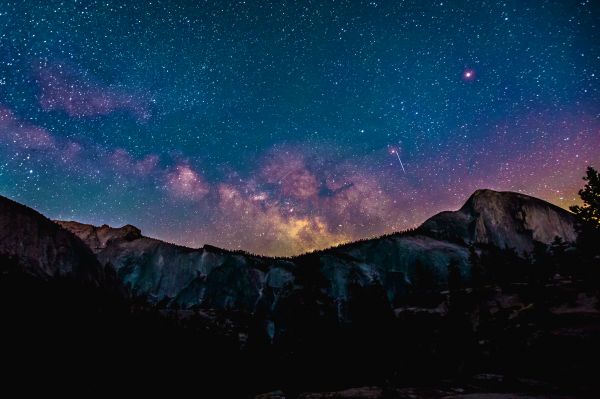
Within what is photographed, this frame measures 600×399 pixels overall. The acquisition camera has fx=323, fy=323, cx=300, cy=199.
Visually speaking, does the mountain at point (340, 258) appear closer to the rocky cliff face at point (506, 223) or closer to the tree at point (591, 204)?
the rocky cliff face at point (506, 223)

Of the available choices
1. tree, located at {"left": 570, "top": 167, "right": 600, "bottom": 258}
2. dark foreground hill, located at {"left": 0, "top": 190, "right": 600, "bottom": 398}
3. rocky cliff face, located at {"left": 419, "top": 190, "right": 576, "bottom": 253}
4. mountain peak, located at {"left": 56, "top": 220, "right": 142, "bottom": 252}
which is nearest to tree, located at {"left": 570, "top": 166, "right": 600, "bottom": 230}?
tree, located at {"left": 570, "top": 167, "right": 600, "bottom": 258}

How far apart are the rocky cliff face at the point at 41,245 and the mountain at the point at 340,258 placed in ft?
61.0

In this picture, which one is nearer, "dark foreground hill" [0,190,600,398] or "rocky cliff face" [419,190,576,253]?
"dark foreground hill" [0,190,600,398]

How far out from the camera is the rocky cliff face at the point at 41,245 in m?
55.7

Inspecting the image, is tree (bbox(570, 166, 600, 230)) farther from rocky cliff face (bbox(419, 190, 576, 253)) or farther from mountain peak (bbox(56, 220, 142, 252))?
mountain peak (bbox(56, 220, 142, 252))

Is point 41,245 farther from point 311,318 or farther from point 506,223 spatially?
point 506,223

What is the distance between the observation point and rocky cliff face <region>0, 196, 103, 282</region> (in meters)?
55.7

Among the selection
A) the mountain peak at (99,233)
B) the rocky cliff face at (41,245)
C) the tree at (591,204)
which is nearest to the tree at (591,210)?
the tree at (591,204)

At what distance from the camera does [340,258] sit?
84.6 meters

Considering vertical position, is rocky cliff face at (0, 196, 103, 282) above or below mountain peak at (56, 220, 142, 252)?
below

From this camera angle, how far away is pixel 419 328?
151ft

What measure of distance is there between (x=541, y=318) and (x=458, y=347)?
8107 mm

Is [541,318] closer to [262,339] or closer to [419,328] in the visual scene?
[419,328]

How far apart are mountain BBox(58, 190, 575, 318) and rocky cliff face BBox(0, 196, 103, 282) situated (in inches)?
731
